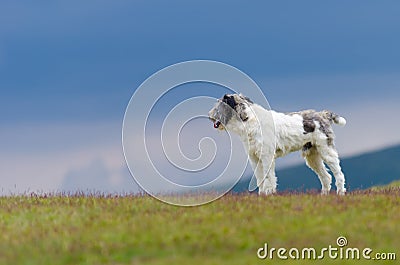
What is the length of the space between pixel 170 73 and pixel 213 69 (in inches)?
49.7

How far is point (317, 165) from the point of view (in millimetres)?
24031

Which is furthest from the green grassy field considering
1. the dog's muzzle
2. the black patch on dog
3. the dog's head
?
the black patch on dog

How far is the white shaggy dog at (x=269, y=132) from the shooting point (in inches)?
872

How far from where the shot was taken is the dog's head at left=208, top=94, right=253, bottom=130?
22047mm

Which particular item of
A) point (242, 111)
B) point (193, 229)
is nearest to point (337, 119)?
point (242, 111)

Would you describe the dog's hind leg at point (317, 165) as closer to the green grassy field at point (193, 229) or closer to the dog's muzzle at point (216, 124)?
the dog's muzzle at point (216, 124)

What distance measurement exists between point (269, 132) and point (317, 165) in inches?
104

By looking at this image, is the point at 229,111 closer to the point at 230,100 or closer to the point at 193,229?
the point at 230,100

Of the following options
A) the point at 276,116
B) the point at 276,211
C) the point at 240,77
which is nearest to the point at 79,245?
the point at 276,211

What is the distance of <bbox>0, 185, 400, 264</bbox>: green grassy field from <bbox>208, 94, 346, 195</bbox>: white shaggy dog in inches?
102

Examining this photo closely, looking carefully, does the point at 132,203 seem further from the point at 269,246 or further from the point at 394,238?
the point at 394,238

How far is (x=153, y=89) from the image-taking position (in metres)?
19.8

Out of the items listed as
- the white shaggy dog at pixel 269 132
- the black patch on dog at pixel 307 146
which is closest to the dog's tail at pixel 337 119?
the white shaggy dog at pixel 269 132

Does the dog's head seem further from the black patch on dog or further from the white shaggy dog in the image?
the black patch on dog
